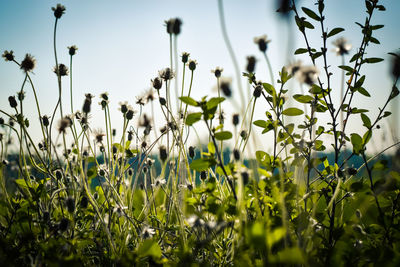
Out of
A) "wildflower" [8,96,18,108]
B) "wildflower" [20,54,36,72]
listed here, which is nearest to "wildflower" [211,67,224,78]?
"wildflower" [20,54,36,72]

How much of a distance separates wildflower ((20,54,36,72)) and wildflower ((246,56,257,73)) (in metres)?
1.30

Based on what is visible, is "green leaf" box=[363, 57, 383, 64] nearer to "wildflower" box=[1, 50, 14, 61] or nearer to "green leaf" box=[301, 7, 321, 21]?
"green leaf" box=[301, 7, 321, 21]

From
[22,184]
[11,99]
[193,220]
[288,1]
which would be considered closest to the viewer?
[193,220]

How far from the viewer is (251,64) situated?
1.11m

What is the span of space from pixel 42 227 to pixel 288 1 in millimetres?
1604

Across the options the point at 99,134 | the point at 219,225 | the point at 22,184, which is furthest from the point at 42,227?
the point at 219,225

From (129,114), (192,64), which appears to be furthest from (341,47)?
(129,114)

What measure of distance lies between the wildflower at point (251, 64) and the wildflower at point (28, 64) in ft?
4.26

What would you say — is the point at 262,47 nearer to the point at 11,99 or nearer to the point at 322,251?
the point at 322,251

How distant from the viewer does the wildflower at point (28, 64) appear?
1493mm

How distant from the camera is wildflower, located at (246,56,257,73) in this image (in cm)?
110

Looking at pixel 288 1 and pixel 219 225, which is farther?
pixel 288 1

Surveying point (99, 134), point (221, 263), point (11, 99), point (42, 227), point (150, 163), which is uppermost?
point (11, 99)

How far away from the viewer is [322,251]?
95 cm
